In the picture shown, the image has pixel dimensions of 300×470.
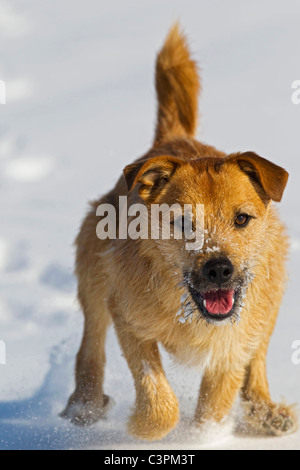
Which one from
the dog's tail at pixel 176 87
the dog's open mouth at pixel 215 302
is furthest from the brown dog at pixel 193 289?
the dog's tail at pixel 176 87

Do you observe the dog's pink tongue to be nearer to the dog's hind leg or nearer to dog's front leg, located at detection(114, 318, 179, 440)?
dog's front leg, located at detection(114, 318, 179, 440)

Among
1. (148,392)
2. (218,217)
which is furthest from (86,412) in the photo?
(218,217)

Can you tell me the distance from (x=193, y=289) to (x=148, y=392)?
94cm

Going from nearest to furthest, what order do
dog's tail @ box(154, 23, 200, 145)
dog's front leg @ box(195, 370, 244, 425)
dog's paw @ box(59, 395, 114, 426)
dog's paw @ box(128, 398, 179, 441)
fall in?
dog's paw @ box(128, 398, 179, 441) → dog's front leg @ box(195, 370, 244, 425) → dog's paw @ box(59, 395, 114, 426) → dog's tail @ box(154, 23, 200, 145)

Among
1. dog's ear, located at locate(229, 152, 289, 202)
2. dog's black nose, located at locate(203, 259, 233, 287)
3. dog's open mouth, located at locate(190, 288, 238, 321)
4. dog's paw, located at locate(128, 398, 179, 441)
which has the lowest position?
dog's paw, located at locate(128, 398, 179, 441)

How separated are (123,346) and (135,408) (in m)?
0.42

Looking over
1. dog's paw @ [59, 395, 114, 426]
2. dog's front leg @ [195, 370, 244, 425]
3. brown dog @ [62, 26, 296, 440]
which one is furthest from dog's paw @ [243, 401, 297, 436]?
dog's paw @ [59, 395, 114, 426]

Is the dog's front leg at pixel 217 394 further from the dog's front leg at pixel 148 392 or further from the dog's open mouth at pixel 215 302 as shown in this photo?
the dog's open mouth at pixel 215 302

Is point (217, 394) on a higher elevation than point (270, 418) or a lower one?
higher

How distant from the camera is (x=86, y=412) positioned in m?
5.79

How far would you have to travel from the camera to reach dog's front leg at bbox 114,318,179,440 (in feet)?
15.5

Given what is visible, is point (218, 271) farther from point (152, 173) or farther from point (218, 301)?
point (152, 173)

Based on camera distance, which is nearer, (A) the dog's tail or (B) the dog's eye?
(B) the dog's eye

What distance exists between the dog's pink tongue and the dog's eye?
1.34 feet
